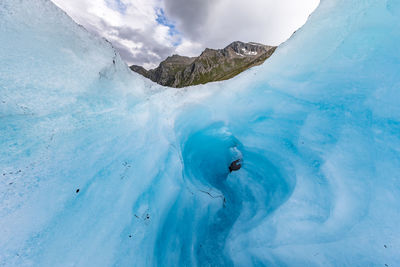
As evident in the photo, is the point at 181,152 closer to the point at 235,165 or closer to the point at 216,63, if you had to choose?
the point at 235,165

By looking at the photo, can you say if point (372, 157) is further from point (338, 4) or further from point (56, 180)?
point (56, 180)

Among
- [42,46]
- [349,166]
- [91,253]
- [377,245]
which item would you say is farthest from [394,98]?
[42,46]

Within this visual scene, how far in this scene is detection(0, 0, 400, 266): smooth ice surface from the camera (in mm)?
2557

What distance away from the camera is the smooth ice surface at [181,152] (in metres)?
2.56

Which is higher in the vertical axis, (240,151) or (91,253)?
(91,253)

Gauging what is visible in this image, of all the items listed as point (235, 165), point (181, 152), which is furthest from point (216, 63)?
point (181, 152)

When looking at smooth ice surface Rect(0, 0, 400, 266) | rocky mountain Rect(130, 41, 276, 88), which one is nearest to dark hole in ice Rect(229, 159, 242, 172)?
smooth ice surface Rect(0, 0, 400, 266)

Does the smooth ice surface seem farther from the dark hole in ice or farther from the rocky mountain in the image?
the rocky mountain

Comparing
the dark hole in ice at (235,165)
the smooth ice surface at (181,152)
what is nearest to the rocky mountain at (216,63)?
the dark hole in ice at (235,165)

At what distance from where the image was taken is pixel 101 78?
3.80 meters

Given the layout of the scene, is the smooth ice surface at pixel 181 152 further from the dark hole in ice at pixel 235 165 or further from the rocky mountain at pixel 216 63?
the rocky mountain at pixel 216 63

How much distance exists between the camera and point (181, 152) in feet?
17.3

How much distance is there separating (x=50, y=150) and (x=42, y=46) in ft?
6.90

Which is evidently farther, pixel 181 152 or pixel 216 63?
pixel 216 63
